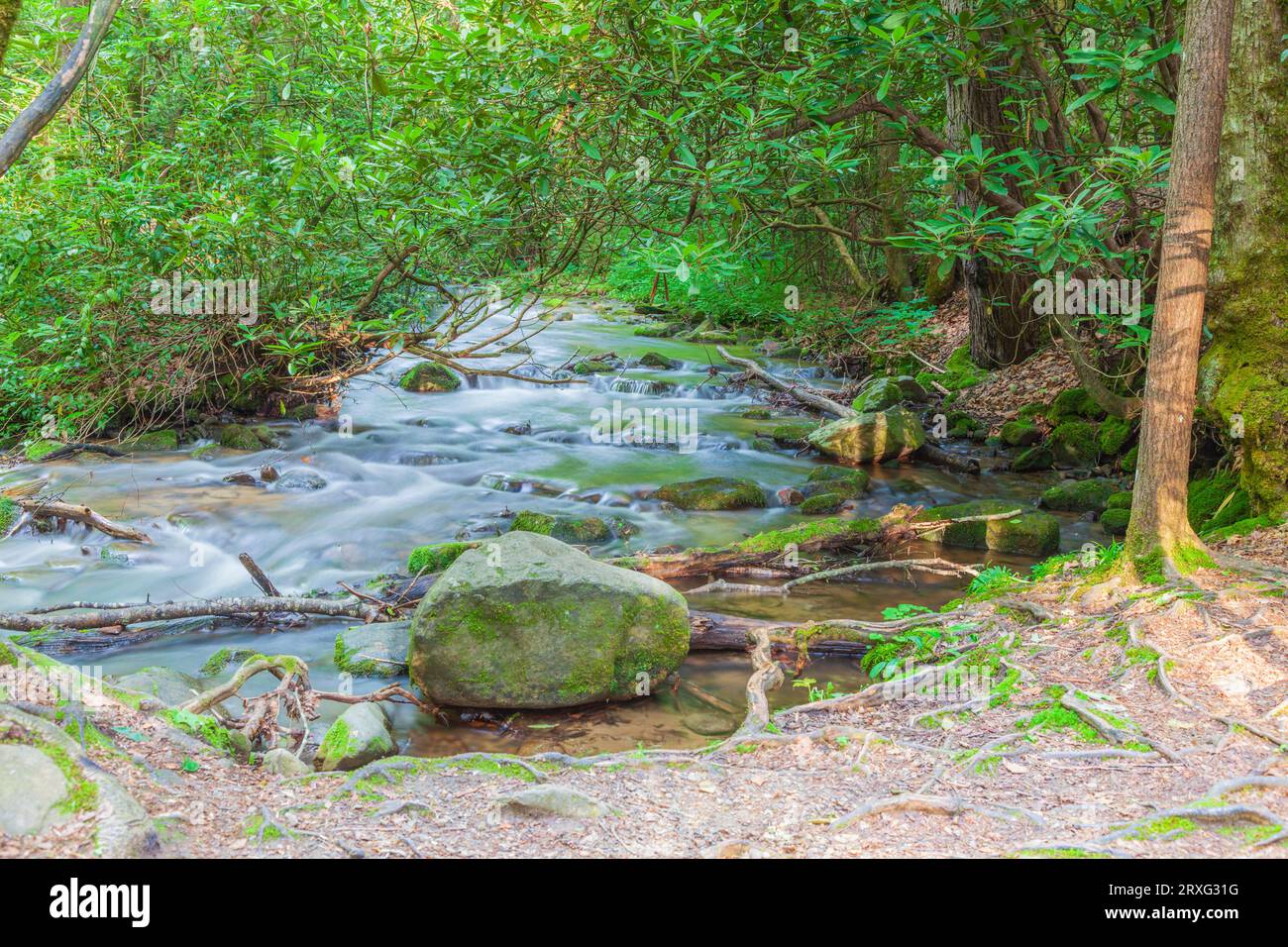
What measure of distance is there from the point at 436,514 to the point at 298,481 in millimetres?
1987

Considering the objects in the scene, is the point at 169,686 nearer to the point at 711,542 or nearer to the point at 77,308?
the point at 711,542

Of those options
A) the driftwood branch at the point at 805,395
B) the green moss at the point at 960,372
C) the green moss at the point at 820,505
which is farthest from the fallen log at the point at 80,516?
the green moss at the point at 960,372

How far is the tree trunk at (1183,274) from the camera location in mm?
4965

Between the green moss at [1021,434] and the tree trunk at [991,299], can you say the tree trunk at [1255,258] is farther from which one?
the green moss at [1021,434]

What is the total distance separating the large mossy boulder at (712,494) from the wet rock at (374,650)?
4182 millimetres

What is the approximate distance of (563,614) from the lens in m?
5.51

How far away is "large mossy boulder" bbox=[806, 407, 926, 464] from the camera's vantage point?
443 inches

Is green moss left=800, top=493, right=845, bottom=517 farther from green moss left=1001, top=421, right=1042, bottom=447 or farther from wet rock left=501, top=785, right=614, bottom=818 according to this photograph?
wet rock left=501, top=785, right=614, bottom=818

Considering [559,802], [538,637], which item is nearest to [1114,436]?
[538,637]

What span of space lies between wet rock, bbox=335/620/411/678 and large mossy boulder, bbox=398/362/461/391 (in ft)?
30.3

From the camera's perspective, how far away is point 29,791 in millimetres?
2729

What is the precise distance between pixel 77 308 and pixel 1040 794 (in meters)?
10.4

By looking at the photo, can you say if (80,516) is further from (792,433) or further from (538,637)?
(792,433)
